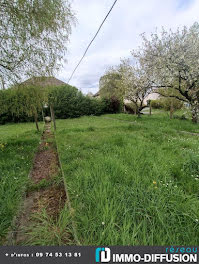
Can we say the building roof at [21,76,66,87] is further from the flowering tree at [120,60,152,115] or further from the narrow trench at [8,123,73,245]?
the flowering tree at [120,60,152,115]

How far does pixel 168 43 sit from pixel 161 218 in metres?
9.78

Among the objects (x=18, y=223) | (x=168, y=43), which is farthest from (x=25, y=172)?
(x=168, y=43)

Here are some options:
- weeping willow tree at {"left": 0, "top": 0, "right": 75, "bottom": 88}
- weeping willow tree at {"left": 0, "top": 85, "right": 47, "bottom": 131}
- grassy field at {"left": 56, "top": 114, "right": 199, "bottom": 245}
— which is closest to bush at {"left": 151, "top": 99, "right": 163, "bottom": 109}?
weeping willow tree at {"left": 0, "top": 0, "right": 75, "bottom": 88}

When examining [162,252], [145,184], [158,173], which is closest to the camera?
[162,252]

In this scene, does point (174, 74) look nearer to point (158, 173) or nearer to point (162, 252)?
point (158, 173)

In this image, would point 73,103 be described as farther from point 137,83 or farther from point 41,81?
point 41,81

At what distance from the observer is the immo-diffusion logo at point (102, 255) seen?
1.04 meters

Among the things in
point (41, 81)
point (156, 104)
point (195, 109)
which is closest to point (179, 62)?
point (195, 109)

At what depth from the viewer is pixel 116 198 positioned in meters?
1.60

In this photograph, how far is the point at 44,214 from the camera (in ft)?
4.99

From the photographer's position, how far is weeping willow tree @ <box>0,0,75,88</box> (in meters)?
3.43

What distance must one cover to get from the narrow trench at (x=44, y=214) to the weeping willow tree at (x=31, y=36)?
10.7ft

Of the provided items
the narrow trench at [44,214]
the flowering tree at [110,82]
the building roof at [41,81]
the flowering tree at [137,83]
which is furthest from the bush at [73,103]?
the narrow trench at [44,214]

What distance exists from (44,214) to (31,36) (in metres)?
4.69
